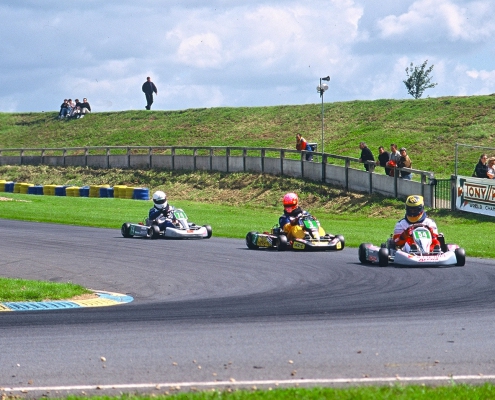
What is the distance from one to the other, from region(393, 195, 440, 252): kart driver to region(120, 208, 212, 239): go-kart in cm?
769

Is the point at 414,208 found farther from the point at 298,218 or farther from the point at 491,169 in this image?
the point at 491,169

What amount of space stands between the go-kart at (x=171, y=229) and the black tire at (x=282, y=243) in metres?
3.70

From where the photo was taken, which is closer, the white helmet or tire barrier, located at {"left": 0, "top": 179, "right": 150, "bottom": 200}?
the white helmet

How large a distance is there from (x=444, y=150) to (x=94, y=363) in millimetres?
36404

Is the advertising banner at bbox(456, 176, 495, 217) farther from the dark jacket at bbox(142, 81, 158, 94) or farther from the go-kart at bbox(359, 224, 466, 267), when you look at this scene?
the dark jacket at bbox(142, 81, 158, 94)

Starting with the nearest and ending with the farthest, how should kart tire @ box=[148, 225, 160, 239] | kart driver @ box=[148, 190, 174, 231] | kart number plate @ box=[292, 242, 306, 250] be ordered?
1. kart number plate @ box=[292, 242, 306, 250]
2. kart tire @ box=[148, 225, 160, 239]
3. kart driver @ box=[148, 190, 174, 231]

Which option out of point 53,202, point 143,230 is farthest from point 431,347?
point 53,202

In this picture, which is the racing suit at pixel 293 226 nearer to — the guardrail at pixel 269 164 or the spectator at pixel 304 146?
the guardrail at pixel 269 164

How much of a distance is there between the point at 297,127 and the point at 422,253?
38.3 metres

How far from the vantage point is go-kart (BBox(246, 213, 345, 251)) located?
21.3 metres

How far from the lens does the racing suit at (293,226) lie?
2159cm

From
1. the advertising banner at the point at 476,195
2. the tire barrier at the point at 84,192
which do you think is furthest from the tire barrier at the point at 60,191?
the advertising banner at the point at 476,195

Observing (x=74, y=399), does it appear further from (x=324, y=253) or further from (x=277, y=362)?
(x=324, y=253)

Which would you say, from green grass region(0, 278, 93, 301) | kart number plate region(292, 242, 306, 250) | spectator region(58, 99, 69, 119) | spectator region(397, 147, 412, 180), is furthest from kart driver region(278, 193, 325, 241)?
spectator region(58, 99, 69, 119)
